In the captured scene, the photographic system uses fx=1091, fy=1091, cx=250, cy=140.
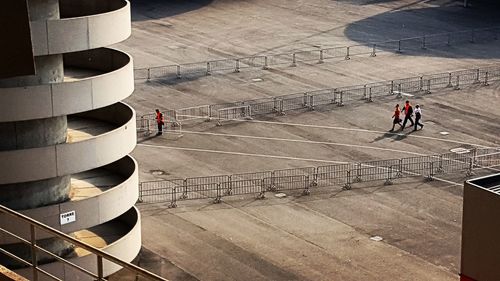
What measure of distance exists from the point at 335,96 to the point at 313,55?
36.1 feet

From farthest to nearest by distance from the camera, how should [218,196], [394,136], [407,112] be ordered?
1. [407,112]
2. [394,136]
3. [218,196]

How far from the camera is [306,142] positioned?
55.0m

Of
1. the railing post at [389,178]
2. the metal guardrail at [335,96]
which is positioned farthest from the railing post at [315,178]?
the metal guardrail at [335,96]

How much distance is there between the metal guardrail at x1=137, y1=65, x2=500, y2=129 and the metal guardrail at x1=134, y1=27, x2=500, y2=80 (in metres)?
7.47

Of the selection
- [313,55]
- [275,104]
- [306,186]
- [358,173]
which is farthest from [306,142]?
[313,55]

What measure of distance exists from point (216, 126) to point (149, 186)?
10.3 meters

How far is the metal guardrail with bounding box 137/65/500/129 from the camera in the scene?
59.9 m

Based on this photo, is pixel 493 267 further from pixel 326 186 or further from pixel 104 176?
pixel 326 186

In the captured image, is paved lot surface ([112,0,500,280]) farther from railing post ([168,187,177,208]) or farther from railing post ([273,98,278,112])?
railing post ([273,98,278,112])

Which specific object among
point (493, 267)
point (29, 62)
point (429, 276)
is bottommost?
point (429, 276)

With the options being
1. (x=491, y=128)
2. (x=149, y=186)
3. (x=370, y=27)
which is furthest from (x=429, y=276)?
(x=370, y=27)

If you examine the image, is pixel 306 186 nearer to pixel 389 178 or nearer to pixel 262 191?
pixel 262 191

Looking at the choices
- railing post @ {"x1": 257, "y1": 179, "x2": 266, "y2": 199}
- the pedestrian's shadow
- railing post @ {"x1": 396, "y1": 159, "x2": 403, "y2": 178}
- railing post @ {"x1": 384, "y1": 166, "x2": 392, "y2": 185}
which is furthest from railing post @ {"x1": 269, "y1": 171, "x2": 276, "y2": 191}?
the pedestrian's shadow

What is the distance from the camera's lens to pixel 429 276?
38.9 m
